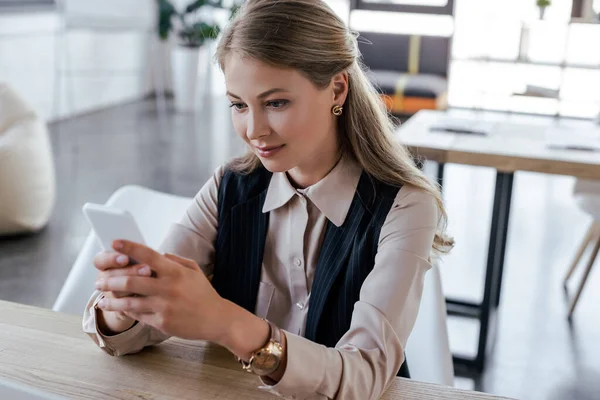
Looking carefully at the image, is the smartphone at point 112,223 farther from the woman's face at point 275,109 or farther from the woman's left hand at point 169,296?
the woman's face at point 275,109

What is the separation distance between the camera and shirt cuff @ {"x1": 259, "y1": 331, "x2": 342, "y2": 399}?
40.3 inches

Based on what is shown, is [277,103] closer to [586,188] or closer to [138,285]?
[138,285]

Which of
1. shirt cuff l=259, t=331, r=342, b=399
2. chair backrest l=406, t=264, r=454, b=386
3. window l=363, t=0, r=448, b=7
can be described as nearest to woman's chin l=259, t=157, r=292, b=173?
shirt cuff l=259, t=331, r=342, b=399

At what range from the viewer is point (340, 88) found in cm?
143

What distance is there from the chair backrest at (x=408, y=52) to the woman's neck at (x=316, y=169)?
7.18 m

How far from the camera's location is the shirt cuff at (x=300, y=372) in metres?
1.02

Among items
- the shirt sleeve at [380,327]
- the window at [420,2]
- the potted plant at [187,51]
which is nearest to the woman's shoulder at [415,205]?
the shirt sleeve at [380,327]

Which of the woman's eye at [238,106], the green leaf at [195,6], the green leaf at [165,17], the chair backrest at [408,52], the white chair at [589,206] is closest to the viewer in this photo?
the woman's eye at [238,106]

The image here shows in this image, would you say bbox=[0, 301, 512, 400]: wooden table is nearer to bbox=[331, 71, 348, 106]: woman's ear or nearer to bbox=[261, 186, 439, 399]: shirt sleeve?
bbox=[261, 186, 439, 399]: shirt sleeve

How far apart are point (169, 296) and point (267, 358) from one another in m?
0.17

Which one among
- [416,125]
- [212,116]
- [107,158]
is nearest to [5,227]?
[107,158]

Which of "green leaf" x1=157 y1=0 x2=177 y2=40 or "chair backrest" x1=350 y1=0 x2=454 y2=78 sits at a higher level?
"green leaf" x1=157 y1=0 x2=177 y2=40

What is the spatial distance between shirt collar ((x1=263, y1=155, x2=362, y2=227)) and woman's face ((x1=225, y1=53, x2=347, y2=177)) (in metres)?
0.10

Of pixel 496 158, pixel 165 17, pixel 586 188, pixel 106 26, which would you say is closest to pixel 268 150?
pixel 496 158
